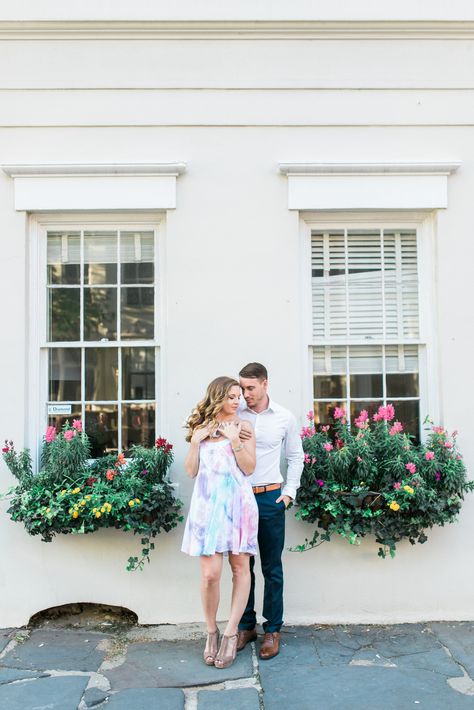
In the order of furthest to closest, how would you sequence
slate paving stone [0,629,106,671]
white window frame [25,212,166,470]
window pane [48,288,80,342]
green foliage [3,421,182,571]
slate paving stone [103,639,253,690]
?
window pane [48,288,80,342]
white window frame [25,212,166,470]
green foliage [3,421,182,571]
slate paving stone [0,629,106,671]
slate paving stone [103,639,253,690]

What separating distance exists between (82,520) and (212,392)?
1361 millimetres

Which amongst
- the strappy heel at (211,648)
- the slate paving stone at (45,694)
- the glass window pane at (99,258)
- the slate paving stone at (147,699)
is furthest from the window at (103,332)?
the slate paving stone at (147,699)

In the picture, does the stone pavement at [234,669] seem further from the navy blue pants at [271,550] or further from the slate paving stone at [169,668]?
the navy blue pants at [271,550]

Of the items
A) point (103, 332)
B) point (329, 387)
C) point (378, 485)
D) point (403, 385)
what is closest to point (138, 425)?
point (103, 332)

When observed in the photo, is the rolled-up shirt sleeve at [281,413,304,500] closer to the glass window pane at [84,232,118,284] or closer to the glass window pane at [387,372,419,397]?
the glass window pane at [387,372,419,397]

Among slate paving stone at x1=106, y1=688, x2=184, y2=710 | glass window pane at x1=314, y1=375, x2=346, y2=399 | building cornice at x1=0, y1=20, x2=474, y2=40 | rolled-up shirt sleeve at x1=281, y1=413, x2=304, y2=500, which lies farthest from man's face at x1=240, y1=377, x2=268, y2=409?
building cornice at x1=0, y1=20, x2=474, y2=40

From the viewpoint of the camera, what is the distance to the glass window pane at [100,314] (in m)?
5.00

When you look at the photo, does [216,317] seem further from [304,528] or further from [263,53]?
[263,53]

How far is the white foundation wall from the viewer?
15.7 feet

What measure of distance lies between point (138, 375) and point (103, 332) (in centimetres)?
45

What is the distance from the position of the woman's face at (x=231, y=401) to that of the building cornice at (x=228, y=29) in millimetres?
2829

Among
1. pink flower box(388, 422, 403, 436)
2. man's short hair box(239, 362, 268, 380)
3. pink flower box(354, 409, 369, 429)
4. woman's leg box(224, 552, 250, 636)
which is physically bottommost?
woman's leg box(224, 552, 250, 636)

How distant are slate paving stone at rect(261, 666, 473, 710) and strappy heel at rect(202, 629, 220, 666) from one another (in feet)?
1.19
